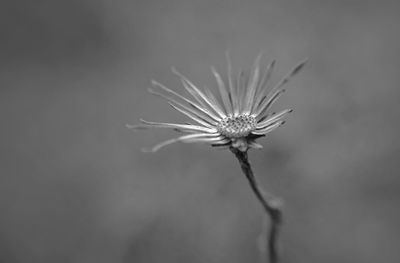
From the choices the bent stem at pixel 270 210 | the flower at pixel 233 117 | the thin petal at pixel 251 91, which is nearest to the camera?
the bent stem at pixel 270 210

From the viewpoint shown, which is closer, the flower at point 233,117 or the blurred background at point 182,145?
the flower at point 233,117

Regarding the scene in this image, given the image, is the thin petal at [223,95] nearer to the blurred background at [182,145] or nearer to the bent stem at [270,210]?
the bent stem at [270,210]

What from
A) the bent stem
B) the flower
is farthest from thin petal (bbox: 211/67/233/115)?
the bent stem

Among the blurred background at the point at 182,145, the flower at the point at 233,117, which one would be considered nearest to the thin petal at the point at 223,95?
the flower at the point at 233,117

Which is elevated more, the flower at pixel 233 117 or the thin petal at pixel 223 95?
the thin petal at pixel 223 95

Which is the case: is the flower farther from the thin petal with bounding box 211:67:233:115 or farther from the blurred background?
the blurred background

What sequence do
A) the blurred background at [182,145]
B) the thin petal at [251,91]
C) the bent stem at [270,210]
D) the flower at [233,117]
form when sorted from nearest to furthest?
the bent stem at [270,210], the flower at [233,117], the thin petal at [251,91], the blurred background at [182,145]

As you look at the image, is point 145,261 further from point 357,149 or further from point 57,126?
point 57,126

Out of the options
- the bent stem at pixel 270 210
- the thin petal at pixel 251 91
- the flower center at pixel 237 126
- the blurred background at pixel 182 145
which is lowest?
the bent stem at pixel 270 210
